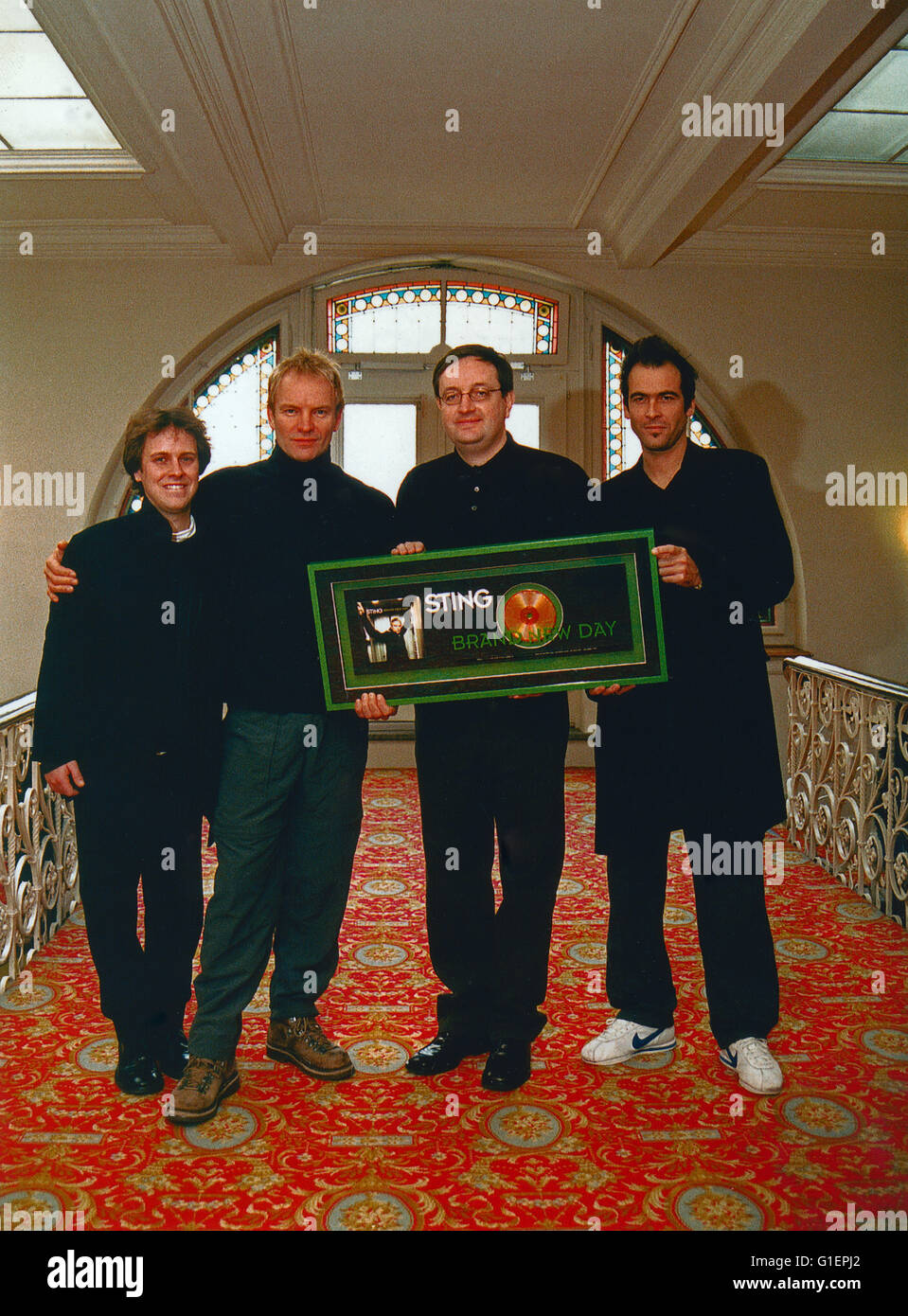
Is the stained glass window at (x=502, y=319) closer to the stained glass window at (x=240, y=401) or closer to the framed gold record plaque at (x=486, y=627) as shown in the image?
the stained glass window at (x=240, y=401)

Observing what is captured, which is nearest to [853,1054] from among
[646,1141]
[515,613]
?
[646,1141]

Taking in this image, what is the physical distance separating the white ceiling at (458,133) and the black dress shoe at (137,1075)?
11.9 ft

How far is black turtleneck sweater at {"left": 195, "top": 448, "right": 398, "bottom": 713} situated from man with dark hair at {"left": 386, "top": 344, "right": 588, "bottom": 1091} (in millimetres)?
254

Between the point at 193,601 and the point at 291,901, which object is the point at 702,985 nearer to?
the point at 291,901

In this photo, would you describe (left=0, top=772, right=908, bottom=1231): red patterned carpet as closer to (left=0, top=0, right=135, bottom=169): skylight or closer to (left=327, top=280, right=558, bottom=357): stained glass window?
(left=0, top=0, right=135, bottom=169): skylight

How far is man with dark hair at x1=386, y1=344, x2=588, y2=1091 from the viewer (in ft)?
7.52

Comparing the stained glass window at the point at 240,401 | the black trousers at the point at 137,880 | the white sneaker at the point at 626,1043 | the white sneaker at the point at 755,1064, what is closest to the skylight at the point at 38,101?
the stained glass window at the point at 240,401

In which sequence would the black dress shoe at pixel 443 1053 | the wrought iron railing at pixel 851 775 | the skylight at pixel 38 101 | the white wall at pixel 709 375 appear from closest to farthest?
the black dress shoe at pixel 443 1053 → the wrought iron railing at pixel 851 775 → the skylight at pixel 38 101 → the white wall at pixel 709 375

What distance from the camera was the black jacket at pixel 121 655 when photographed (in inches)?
86.9

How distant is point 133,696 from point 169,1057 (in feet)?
3.10

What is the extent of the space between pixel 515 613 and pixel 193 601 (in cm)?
79

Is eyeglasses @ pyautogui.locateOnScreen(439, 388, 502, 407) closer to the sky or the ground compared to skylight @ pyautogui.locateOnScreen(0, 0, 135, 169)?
closer to the ground

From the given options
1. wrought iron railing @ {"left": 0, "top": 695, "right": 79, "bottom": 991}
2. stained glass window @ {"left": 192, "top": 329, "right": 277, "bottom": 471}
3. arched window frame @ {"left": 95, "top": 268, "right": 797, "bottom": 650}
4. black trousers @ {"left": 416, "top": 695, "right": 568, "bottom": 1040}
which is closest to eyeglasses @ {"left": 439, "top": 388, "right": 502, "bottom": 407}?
black trousers @ {"left": 416, "top": 695, "right": 568, "bottom": 1040}

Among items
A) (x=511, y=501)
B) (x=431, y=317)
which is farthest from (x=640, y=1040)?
(x=431, y=317)
